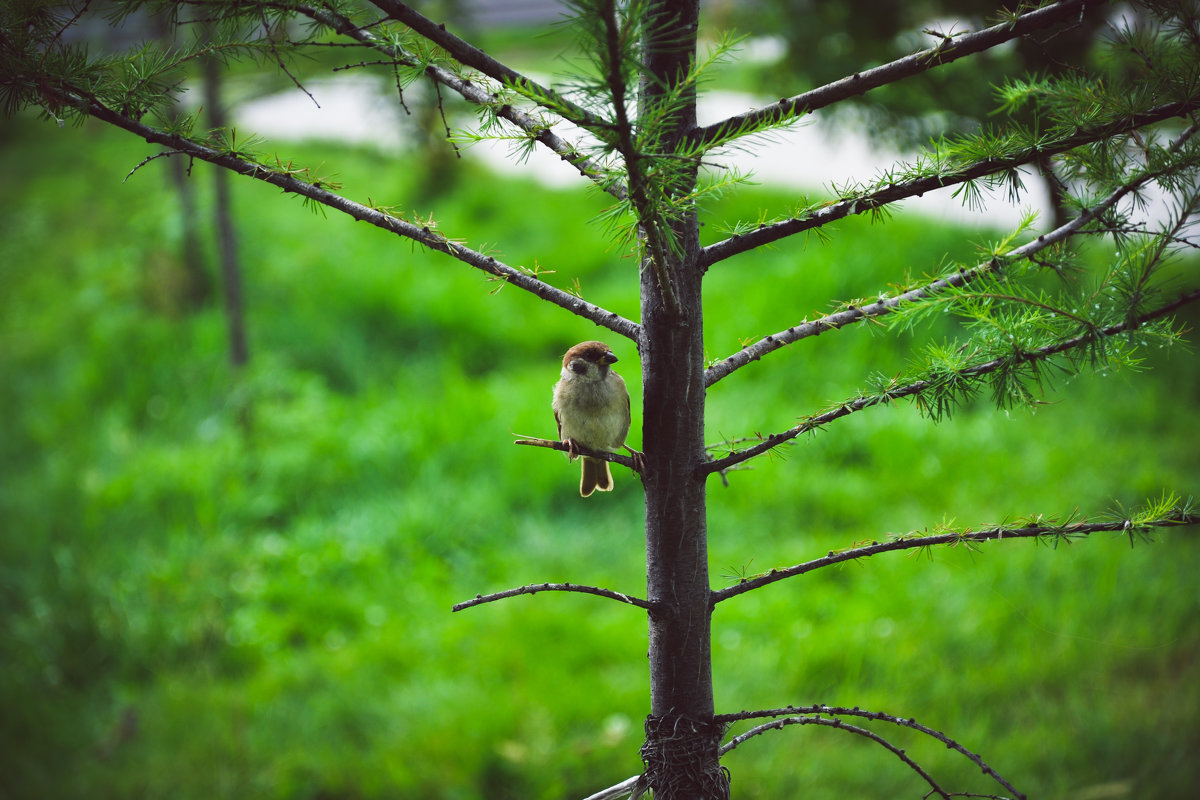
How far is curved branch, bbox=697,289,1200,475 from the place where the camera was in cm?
124

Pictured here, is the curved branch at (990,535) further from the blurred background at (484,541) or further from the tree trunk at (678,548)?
Result: the blurred background at (484,541)

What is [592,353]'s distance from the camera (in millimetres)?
2305

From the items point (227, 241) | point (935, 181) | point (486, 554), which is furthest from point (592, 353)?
point (227, 241)

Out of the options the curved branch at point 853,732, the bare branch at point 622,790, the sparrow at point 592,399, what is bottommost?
the bare branch at point 622,790

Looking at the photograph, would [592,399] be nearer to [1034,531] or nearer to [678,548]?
[678,548]

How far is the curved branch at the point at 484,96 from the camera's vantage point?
118cm

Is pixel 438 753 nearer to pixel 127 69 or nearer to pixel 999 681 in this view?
pixel 999 681

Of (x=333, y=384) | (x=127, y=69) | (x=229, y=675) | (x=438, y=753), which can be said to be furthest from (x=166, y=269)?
(x=127, y=69)

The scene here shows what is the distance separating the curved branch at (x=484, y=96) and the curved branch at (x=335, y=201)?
0.22m

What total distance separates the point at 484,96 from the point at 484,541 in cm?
334

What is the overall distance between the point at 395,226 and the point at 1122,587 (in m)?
3.63

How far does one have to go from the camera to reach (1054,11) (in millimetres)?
1140

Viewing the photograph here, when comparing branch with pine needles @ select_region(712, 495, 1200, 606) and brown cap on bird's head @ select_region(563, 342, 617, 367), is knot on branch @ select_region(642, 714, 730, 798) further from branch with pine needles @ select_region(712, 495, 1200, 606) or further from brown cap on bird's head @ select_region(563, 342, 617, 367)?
brown cap on bird's head @ select_region(563, 342, 617, 367)

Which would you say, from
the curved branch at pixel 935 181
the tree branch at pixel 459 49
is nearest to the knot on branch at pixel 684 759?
the curved branch at pixel 935 181
